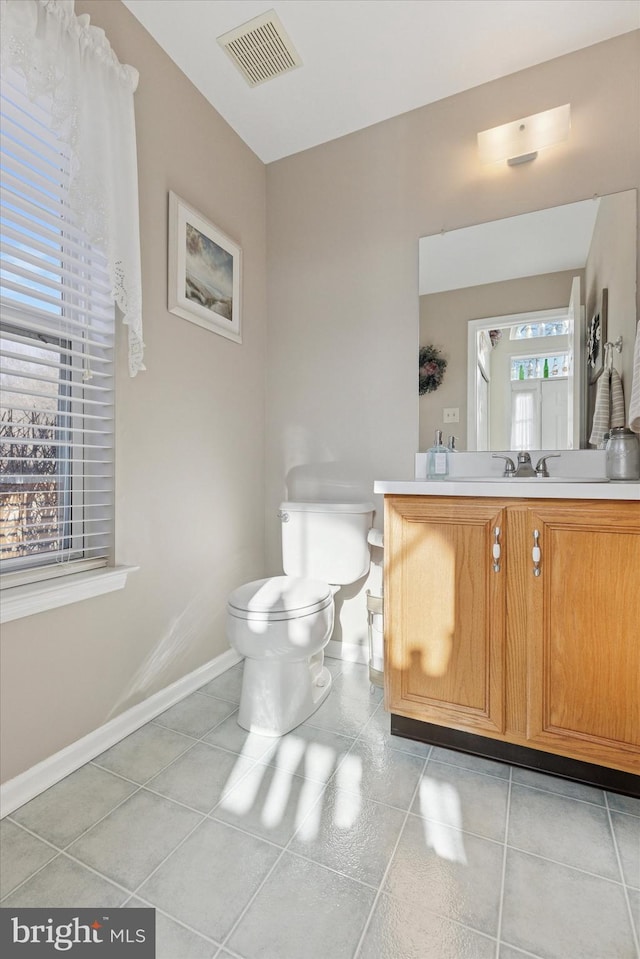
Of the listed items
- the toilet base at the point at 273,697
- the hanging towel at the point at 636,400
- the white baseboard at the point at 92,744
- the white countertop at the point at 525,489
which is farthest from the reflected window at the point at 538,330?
the white baseboard at the point at 92,744

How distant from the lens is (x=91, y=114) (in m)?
1.42

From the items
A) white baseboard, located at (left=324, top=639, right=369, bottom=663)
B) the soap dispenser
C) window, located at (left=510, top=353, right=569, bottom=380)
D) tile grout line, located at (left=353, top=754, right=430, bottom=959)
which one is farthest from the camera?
white baseboard, located at (left=324, top=639, right=369, bottom=663)

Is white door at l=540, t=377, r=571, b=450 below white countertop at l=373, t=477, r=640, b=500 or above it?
above

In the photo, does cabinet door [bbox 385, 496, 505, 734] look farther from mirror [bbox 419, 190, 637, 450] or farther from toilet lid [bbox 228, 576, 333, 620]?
mirror [bbox 419, 190, 637, 450]

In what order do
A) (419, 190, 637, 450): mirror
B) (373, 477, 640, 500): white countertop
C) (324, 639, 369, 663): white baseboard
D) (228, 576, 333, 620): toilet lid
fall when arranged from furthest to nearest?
(324, 639, 369, 663): white baseboard → (419, 190, 637, 450): mirror → (228, 576, 333, 620): toilet lid → (373, 477, 640, 500): white countertop

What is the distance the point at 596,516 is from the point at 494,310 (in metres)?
1.09

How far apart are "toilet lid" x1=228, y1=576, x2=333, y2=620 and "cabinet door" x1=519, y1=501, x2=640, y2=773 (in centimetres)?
70

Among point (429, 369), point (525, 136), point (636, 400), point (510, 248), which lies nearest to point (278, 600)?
point (429, 369)

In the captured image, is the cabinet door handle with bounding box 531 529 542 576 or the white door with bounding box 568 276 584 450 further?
the white door with bounding box 568 276 584 450

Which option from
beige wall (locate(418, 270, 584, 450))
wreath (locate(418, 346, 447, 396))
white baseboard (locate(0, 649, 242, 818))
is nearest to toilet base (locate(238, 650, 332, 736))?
white baseboard (locate(0, 649, 242, 818))

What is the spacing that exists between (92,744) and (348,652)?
118 centimetres

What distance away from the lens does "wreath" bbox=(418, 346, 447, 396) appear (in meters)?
2.06

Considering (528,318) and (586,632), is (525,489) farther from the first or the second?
(528,318)

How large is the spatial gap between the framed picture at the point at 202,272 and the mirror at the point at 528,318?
0.89 m
